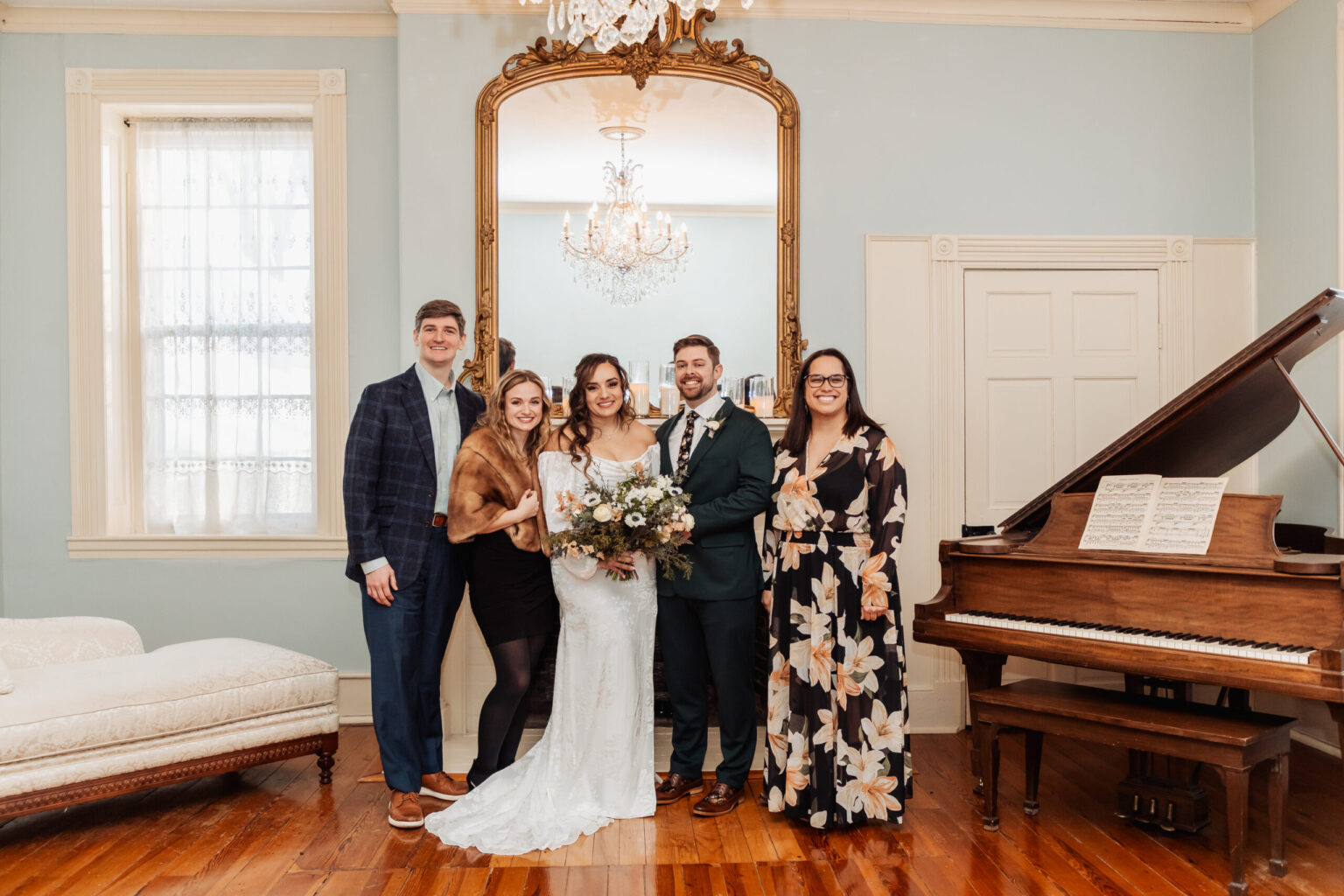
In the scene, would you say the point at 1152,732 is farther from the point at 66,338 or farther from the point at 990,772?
the point at 66,338

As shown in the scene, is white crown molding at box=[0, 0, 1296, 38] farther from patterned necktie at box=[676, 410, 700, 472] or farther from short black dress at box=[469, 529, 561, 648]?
short black dress at box=[469, 529, 561, 648]

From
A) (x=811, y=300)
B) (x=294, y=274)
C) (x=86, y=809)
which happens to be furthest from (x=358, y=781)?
(x=811, y=300)

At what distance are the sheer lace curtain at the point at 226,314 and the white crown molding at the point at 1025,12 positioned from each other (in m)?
1.57

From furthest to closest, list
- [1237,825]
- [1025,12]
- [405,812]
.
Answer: [1025,12]
[405,812]
[1237,825]

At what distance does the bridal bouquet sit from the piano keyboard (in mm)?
1088

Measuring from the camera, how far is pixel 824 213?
14.9ft

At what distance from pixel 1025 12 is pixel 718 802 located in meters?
4.03

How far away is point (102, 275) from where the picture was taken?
4699 millimetres

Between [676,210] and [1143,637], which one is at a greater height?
[676,210]

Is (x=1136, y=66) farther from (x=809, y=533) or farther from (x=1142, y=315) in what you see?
(x=809, y=533)

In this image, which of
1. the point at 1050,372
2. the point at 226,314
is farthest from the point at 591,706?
the point at 226,314

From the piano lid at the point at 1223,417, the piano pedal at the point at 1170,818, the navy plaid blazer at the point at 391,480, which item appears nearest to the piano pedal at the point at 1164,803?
the piano pedal at the point at 1170,818

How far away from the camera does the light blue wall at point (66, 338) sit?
15.4 ft

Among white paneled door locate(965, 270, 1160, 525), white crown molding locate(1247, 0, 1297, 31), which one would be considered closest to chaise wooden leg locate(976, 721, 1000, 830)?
white paneled door locate(965, 270, 1160, 525)
